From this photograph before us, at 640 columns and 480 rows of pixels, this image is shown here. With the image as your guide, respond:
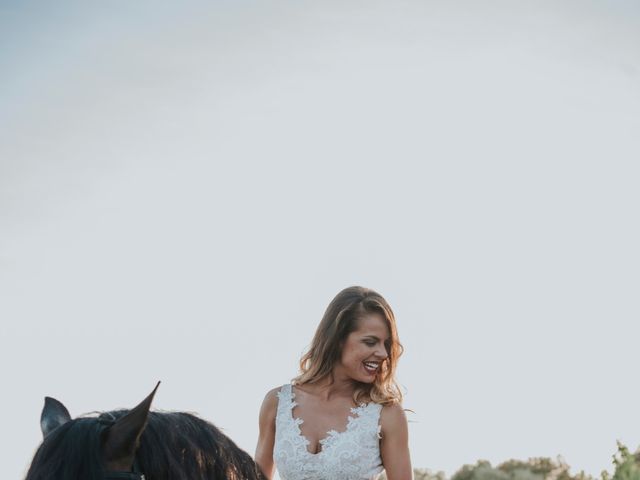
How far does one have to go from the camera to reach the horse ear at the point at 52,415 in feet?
12.1

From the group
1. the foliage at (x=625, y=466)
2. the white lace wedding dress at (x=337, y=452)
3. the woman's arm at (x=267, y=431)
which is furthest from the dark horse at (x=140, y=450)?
the foliage at (x=625, y=466)

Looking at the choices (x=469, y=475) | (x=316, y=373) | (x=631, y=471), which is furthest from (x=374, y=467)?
(x=469, y=475)

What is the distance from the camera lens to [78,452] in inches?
124

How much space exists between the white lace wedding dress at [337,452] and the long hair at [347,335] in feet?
0.37

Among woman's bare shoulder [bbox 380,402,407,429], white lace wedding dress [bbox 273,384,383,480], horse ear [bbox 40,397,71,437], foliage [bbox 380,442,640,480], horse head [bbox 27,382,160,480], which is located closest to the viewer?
horse head [bbox 27,382,160,480]

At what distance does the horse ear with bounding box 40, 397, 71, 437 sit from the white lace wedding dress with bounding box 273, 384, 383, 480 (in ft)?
8.19

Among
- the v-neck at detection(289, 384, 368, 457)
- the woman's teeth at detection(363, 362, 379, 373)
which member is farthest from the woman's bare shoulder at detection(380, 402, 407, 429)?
the woman's teeth at detection(363, 362, 379, 373)

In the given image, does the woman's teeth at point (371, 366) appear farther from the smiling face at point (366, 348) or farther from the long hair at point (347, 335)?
the long hair at point (347, 335)

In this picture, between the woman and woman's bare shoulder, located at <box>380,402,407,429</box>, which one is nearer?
the woman

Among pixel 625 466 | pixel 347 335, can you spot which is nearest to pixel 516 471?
pixel 625 466

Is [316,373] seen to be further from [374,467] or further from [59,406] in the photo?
[59,406]

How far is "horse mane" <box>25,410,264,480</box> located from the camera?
3.12 m

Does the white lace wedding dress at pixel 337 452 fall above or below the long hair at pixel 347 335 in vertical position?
below

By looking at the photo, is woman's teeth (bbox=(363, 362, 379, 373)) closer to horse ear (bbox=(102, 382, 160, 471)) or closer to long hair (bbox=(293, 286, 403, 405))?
long hair (bbox=(293, 286, 403, 405))
